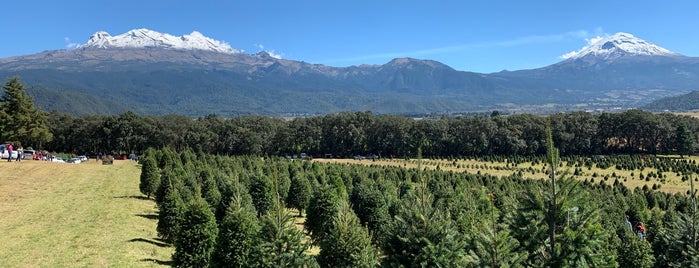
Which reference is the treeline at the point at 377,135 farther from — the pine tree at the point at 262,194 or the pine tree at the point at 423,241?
the pine tree at the point at 423,241

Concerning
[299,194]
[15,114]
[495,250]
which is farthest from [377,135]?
[495,250]

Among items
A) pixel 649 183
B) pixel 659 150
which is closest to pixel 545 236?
pixel 649 183

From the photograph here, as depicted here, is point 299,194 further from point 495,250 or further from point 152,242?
point 495,250

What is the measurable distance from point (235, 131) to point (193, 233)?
8267cm

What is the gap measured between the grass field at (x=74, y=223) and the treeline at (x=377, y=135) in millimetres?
48068

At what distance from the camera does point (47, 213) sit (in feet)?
90.1

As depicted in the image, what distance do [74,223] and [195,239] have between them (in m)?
12.1

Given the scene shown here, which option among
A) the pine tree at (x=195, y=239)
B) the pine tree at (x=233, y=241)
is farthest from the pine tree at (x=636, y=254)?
the pine tree at (x=195, y=239)

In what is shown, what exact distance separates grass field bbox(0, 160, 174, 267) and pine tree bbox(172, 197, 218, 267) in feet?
9.11

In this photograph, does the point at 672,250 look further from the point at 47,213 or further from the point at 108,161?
the point at 108,161

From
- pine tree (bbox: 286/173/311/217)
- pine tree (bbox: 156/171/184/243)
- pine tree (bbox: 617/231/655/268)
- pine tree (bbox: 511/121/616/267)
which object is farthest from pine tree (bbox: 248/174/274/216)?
pine tree (bbox: 511/121/616/267)

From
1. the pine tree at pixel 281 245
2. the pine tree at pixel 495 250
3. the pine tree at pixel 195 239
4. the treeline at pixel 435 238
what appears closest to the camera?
the pine tree at pixel 495 250

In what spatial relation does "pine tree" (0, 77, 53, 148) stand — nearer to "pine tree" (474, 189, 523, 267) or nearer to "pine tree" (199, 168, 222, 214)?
"pine tree" (199, 168, 222, 214)

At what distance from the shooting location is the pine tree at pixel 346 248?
1374cm
